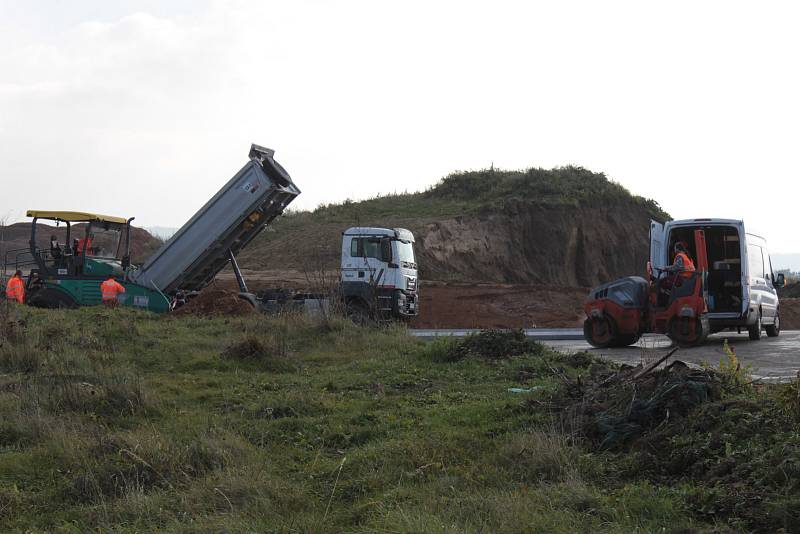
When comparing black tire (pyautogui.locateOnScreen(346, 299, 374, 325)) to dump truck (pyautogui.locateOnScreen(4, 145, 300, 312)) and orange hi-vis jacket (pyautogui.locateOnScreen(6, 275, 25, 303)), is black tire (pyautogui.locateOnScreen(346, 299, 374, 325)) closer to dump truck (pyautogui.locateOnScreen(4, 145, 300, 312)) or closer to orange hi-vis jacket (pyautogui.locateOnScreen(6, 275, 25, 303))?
dump truck (pyautogui.locateOnScreen(4, 145, 300, 312))

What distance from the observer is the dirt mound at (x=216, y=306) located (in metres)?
21.4

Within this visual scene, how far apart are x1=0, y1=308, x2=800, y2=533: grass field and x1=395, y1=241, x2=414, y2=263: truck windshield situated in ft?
34.5

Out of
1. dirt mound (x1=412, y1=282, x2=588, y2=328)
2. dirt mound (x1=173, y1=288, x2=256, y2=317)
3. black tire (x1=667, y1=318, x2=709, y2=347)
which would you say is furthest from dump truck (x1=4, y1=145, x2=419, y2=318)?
black tire (x1=667, y1=318, x2=709, y2=347)

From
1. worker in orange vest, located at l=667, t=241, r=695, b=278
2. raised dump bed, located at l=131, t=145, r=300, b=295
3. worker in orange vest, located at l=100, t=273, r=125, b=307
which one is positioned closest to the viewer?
worker in orange vest, located at l=667, t=241, r=695, b=278

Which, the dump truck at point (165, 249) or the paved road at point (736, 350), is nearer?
the paved road at point (736, 350)

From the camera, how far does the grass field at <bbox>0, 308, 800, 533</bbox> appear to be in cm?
556

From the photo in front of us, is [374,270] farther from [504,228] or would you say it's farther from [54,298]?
[504,228]

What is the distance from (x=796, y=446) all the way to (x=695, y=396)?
1.52 m

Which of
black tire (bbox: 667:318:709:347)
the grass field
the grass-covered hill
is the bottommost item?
the grass field

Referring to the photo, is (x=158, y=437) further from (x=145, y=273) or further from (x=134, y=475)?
(x=145, y=273)

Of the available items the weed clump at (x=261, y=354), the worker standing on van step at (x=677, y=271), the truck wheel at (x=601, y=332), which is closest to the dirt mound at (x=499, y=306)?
the truck wheel at (x=601, y=332)

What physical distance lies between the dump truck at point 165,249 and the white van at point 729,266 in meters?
9.38

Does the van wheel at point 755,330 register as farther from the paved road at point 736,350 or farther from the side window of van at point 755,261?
the side window of van at point 755,261

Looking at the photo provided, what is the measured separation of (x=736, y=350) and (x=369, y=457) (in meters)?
12.0
